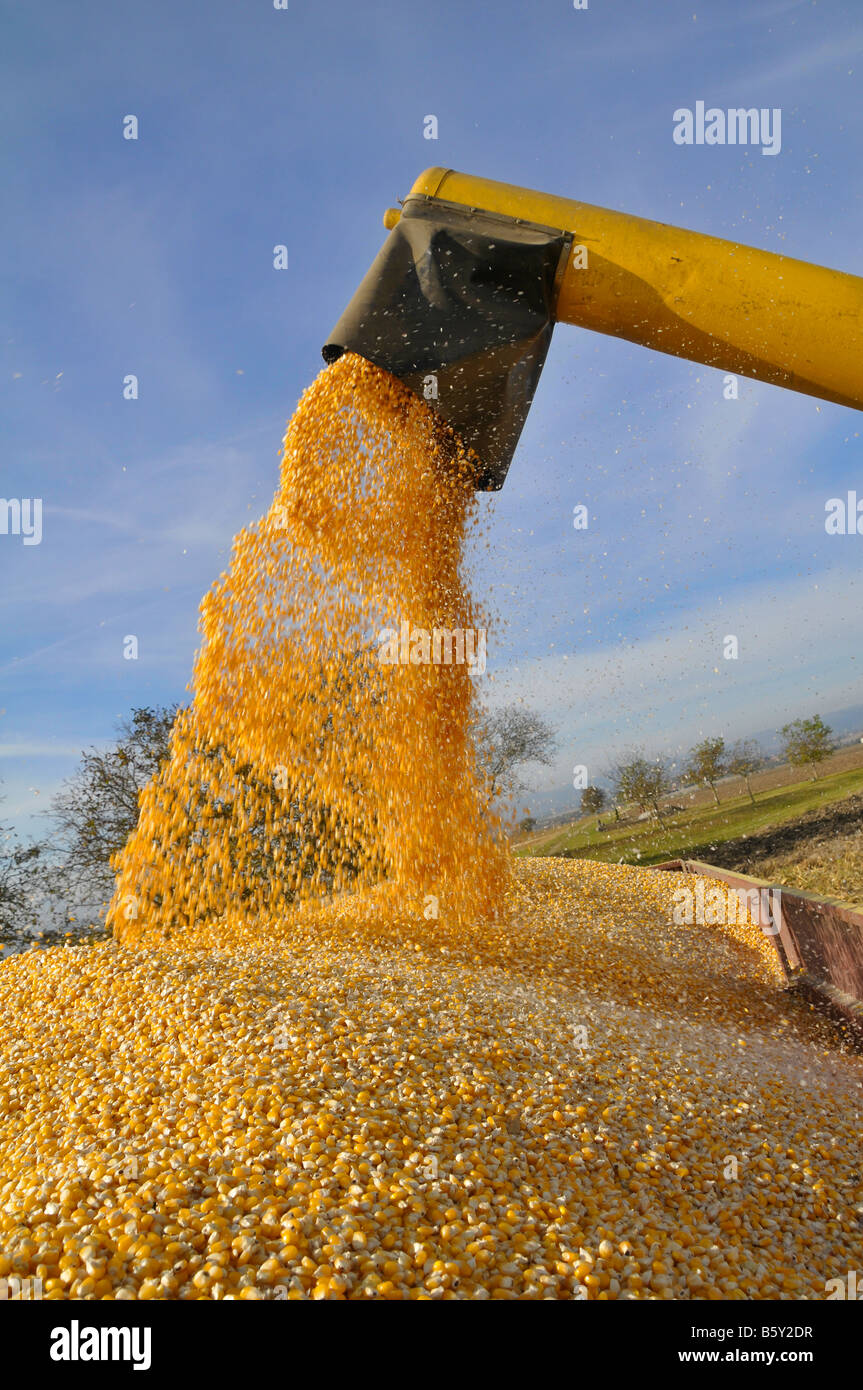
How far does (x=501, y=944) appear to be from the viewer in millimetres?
6250

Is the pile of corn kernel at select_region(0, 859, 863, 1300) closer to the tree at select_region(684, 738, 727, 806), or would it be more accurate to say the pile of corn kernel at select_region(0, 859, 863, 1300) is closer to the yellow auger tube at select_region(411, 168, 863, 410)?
the yellow auger tube at select_region(411, 168, 863, 410)

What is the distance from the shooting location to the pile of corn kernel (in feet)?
7.51

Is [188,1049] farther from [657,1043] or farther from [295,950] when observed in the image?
[657,1043]

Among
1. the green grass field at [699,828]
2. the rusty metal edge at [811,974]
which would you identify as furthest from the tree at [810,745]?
the rusty metal edge at [811,974]

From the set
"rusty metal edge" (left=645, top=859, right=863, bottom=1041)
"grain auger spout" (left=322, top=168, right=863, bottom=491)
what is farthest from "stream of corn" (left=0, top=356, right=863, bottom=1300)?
"grain auger spout" (left=322, top=168, right=863, bottom=491)

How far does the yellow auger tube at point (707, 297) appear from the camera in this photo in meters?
3.30

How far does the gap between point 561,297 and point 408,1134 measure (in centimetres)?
406

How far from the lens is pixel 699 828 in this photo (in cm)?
1512

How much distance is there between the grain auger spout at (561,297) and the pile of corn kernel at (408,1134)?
3.64 metres

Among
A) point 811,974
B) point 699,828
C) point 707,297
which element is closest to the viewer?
point 707,297
